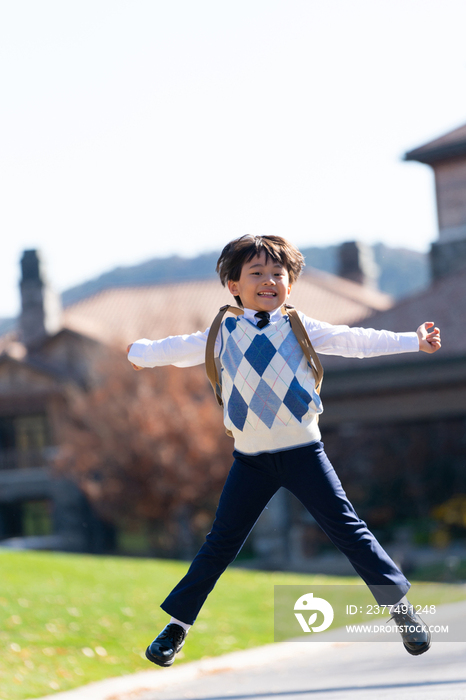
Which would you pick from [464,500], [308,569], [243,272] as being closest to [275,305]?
[243,272]

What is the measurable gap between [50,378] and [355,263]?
42.3 ft

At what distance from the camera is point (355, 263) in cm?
3328

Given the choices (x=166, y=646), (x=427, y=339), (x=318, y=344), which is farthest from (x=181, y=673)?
(x=427, y=339)

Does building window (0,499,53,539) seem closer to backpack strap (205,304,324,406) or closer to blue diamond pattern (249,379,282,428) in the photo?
backpack strap (205,304,324,406)

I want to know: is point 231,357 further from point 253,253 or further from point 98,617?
point 98,617

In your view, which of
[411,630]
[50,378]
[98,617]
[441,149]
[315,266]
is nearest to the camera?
[411,630]

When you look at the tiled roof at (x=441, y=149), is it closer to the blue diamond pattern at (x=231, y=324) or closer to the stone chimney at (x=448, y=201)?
the stone chimney at (x=448, y=201)

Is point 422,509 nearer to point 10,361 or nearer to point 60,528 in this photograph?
point 60,528

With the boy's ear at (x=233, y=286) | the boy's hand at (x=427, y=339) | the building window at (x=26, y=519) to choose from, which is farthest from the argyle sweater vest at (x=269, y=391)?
the building window at (x=26, y=519)

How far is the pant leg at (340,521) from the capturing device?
3.08m

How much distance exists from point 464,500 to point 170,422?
7.33 meters

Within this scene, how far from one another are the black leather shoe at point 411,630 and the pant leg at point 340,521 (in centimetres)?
5

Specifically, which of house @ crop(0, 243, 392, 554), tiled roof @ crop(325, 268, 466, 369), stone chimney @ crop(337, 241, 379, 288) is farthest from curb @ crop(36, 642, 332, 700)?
stone chimney @ crop(337, 241, 379, 288)

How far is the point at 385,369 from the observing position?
1472 cm
